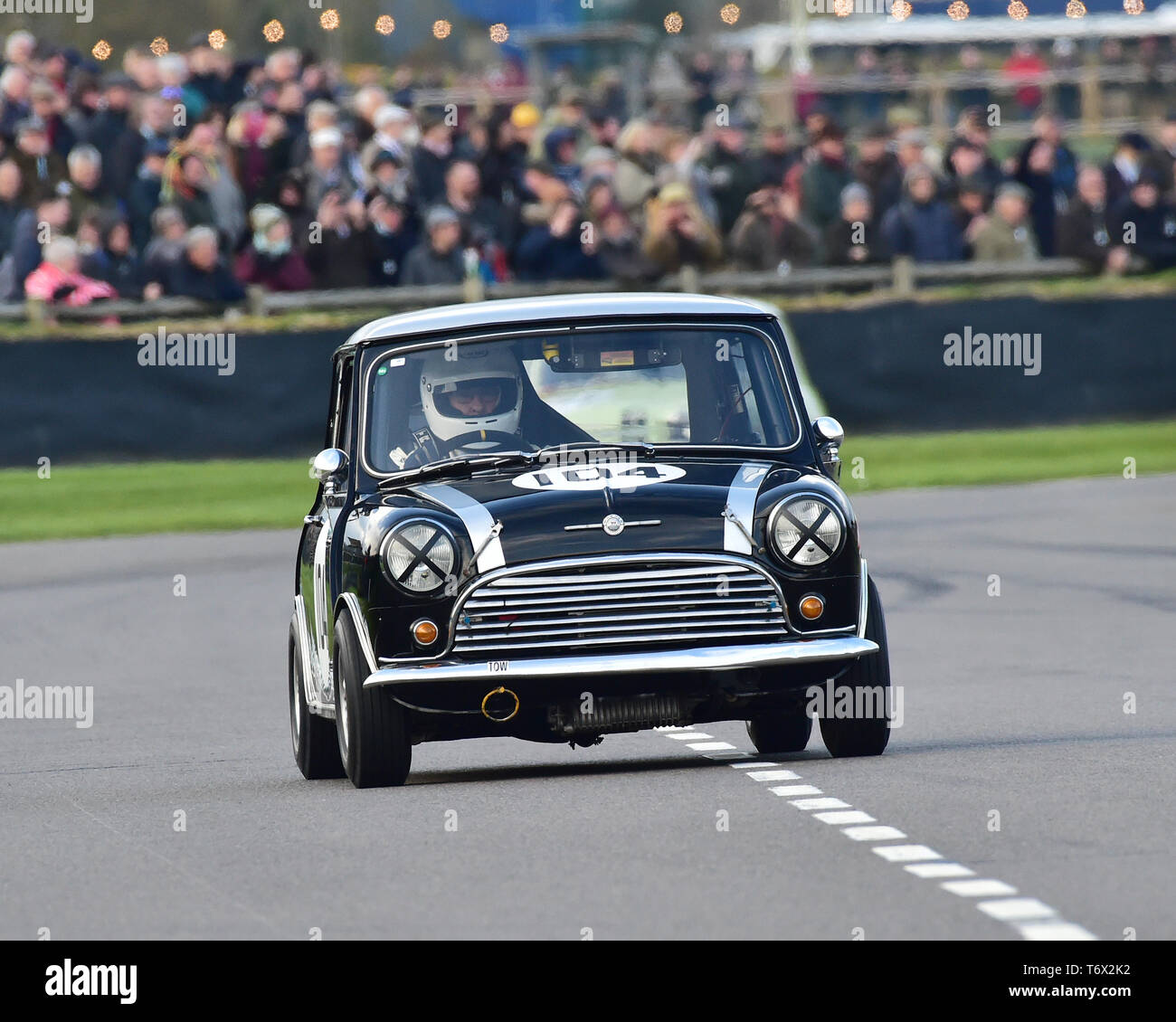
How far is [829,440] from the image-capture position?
9.45 meters

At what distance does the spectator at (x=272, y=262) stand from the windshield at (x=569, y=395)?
49.5ft

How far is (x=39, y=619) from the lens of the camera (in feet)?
55.1

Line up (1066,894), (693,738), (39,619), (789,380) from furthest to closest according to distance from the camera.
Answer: (39,619) < (693,738) < (789,380) < (1066,894)

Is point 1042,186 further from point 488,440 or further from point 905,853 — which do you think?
point 905,853

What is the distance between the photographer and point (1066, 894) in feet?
21.0

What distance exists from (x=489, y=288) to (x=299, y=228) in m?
1.81

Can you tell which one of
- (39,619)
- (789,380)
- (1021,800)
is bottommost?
(39,619)

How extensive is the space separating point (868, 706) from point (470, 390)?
1.76m

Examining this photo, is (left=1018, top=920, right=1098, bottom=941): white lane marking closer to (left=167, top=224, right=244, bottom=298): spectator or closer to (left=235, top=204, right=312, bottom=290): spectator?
(left=167, top=224, right=244, bottom=298): spectator

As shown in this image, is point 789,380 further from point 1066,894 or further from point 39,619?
point 39,619
